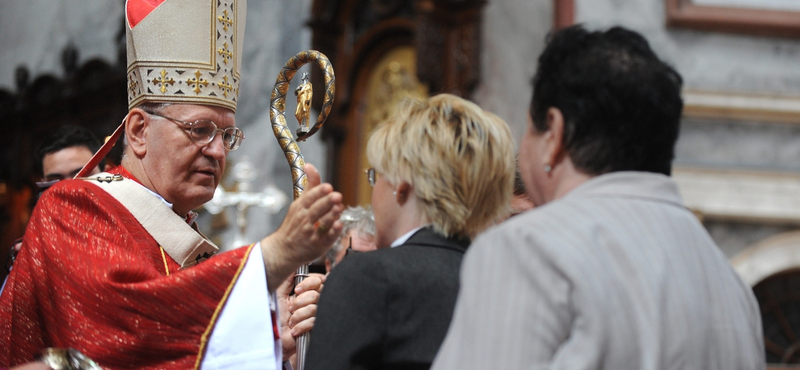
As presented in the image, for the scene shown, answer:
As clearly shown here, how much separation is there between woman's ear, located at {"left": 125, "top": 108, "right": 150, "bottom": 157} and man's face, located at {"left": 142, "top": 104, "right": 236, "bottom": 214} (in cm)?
1

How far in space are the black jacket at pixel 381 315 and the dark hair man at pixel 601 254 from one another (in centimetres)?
32

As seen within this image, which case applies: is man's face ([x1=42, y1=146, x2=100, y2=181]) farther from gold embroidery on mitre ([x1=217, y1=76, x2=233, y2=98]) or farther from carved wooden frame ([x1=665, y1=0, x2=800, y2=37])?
carved wooden frame ([x1=665, y1=0, x2=800, y2=37])

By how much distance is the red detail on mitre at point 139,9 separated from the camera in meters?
2.74

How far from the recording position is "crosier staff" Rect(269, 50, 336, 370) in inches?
94.2

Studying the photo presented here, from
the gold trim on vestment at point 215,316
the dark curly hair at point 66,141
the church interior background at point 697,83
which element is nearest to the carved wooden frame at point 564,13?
the church interior background at point 697,83

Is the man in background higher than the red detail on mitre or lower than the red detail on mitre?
lower

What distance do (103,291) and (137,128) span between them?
2.41 feet

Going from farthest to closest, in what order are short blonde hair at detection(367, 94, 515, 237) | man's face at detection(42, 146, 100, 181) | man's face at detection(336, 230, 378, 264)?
1. man's face at detection(42, 146, 100, 181)
2. man's face at detection(336, 230, 378, 264)
3. short blonde hair at detection(367, 94, 515, 237)

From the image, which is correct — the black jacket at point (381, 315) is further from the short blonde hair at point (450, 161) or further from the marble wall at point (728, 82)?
the marble wall at point (728, 82)

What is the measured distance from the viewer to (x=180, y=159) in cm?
262

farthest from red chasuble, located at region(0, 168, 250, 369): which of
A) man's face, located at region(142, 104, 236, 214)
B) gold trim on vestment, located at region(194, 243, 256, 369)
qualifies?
man's face, located at region(142, 104, 236, 214)

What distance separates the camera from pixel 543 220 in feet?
4.93

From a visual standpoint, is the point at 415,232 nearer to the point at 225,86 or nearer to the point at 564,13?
the point at 225,86

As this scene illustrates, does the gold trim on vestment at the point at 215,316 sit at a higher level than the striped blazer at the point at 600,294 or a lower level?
lower
